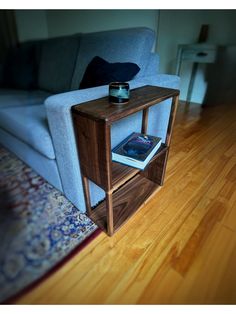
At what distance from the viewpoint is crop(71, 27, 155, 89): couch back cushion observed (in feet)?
2.91

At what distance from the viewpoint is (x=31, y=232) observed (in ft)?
1.69

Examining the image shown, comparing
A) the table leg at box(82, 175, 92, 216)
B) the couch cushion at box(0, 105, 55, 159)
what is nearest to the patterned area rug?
the table leg at box(82, 175, 92, 216)

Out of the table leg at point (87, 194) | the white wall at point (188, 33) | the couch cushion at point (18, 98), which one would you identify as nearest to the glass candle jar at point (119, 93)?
the table leg at point (87, 194)

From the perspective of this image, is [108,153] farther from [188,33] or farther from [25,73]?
[188,33]

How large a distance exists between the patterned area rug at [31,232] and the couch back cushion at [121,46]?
708mm

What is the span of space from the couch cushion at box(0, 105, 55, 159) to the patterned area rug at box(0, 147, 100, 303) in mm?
153

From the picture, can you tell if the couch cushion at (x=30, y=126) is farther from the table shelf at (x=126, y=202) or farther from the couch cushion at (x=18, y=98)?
the table shelf at (x=126, y=202)

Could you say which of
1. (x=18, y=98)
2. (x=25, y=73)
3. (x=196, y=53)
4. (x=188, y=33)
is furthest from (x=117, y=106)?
(x=188, y=33)

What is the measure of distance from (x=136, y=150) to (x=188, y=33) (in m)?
1.86
